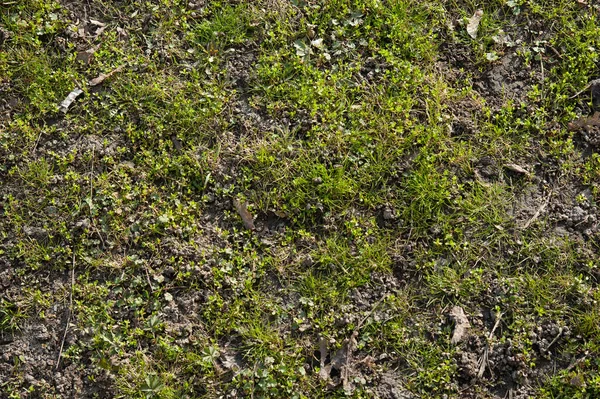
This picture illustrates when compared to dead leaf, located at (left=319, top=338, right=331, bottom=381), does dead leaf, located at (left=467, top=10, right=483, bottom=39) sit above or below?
above

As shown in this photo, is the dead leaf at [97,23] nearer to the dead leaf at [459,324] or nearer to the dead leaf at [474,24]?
the dead leaf at [474,24]

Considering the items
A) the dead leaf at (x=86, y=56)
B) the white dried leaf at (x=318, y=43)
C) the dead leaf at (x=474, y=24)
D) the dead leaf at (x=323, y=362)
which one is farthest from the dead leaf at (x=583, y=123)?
the dead leaf at (x=86, y=56)

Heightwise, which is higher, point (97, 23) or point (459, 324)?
point (97, 23)

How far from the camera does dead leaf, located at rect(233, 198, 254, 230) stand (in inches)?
160

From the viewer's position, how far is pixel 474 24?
4441 mm

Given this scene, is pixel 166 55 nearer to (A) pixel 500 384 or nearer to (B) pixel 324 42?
(B) pixel 324 42

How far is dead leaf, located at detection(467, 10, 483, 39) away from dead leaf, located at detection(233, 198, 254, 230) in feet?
6.02

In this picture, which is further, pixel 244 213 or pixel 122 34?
pixel 122 34

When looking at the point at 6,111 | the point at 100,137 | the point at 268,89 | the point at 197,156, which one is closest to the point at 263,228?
the point at 197,156

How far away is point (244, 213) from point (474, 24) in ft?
6.35

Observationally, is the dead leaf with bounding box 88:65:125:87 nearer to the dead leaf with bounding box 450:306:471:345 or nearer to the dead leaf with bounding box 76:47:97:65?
the dead leaf with bounding box 76:47:97:65

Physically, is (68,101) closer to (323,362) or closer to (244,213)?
(244,213)

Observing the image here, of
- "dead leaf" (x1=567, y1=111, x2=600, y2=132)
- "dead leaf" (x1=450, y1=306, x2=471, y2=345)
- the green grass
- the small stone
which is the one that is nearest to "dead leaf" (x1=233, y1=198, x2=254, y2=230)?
the green grass

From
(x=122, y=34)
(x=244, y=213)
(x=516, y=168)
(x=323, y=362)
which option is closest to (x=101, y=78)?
(x=122, y=34)
